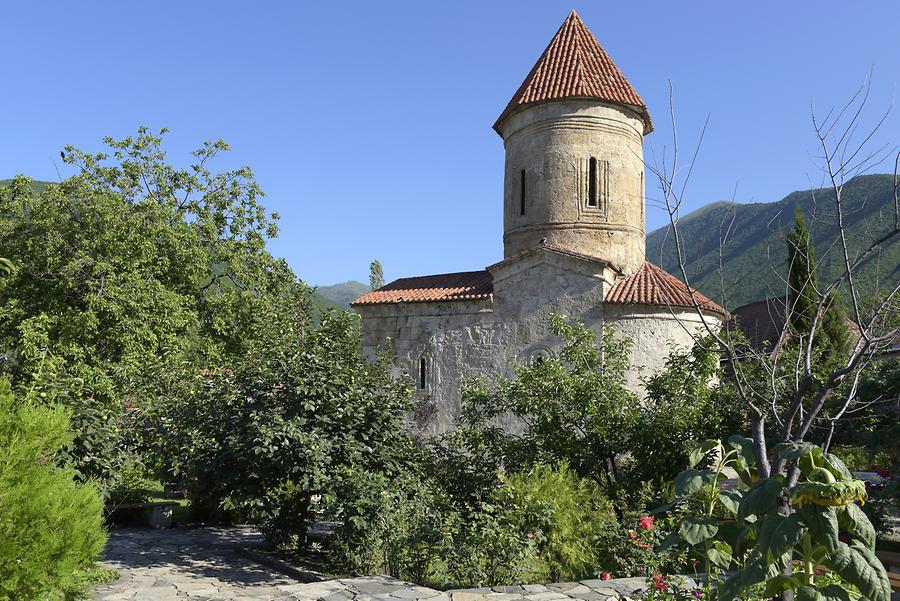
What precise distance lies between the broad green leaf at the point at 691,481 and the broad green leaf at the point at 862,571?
0.65m

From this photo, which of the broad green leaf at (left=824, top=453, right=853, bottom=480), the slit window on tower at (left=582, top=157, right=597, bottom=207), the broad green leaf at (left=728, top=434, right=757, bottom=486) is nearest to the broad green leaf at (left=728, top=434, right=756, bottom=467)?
the broad green leaf at (left=728, top=434, right=757, bottom=486)

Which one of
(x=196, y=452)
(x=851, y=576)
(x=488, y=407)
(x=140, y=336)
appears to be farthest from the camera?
(x=140, y=336)

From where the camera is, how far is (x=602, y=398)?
320 inches

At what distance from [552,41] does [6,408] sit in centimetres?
1571

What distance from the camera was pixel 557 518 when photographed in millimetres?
6793

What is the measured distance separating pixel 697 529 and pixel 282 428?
4.69 metres

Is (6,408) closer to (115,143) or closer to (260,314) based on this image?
(260,314)

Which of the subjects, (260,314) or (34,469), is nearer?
(34,469)

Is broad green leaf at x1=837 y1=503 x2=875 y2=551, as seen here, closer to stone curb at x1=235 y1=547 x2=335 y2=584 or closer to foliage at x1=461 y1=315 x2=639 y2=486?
foliage at x1=461 y1=315 x2=639 y2=486

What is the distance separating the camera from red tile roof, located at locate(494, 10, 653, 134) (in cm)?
1501

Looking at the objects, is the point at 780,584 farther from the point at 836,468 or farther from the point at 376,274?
the point at 376,274

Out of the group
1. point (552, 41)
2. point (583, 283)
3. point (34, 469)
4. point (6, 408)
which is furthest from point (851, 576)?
point (552, 41)

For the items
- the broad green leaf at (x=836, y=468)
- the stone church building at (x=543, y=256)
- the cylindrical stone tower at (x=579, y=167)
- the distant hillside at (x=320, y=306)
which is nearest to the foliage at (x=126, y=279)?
the distant hillside at (x=320, y=306)

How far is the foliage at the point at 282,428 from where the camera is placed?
7.07 m
